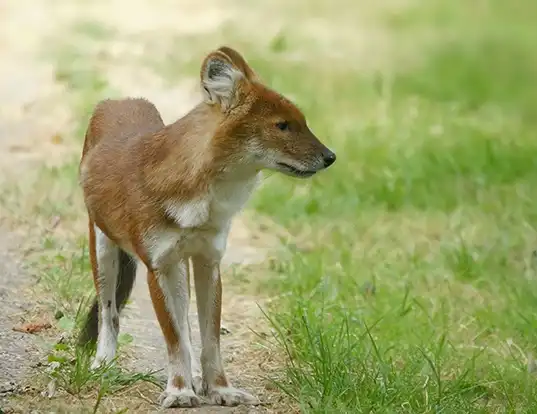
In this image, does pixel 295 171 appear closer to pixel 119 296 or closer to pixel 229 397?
pixel 229 397

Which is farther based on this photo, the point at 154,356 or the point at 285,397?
the point at 154,356

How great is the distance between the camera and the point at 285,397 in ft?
18.4

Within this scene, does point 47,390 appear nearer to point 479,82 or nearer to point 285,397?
point 285,397

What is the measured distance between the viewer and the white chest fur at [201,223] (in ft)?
17.6

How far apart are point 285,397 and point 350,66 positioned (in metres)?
9.27

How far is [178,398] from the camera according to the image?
5.35 m

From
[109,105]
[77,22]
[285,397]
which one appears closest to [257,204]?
[109,105]

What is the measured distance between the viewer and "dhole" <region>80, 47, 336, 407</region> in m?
5.35

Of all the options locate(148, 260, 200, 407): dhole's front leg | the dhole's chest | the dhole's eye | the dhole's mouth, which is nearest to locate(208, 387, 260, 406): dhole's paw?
locate(148, 260, 200, 407): dhole's front leg

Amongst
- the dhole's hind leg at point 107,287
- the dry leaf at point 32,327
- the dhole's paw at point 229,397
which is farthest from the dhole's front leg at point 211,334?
A: the dry leaf at point 32,327

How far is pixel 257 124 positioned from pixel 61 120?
6497mm

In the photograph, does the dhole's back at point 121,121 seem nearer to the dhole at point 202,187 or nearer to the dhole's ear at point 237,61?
the dhole at point 202,187

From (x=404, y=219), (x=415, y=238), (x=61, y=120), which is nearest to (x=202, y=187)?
(x=415, y=238)

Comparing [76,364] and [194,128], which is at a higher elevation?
[194,128]
